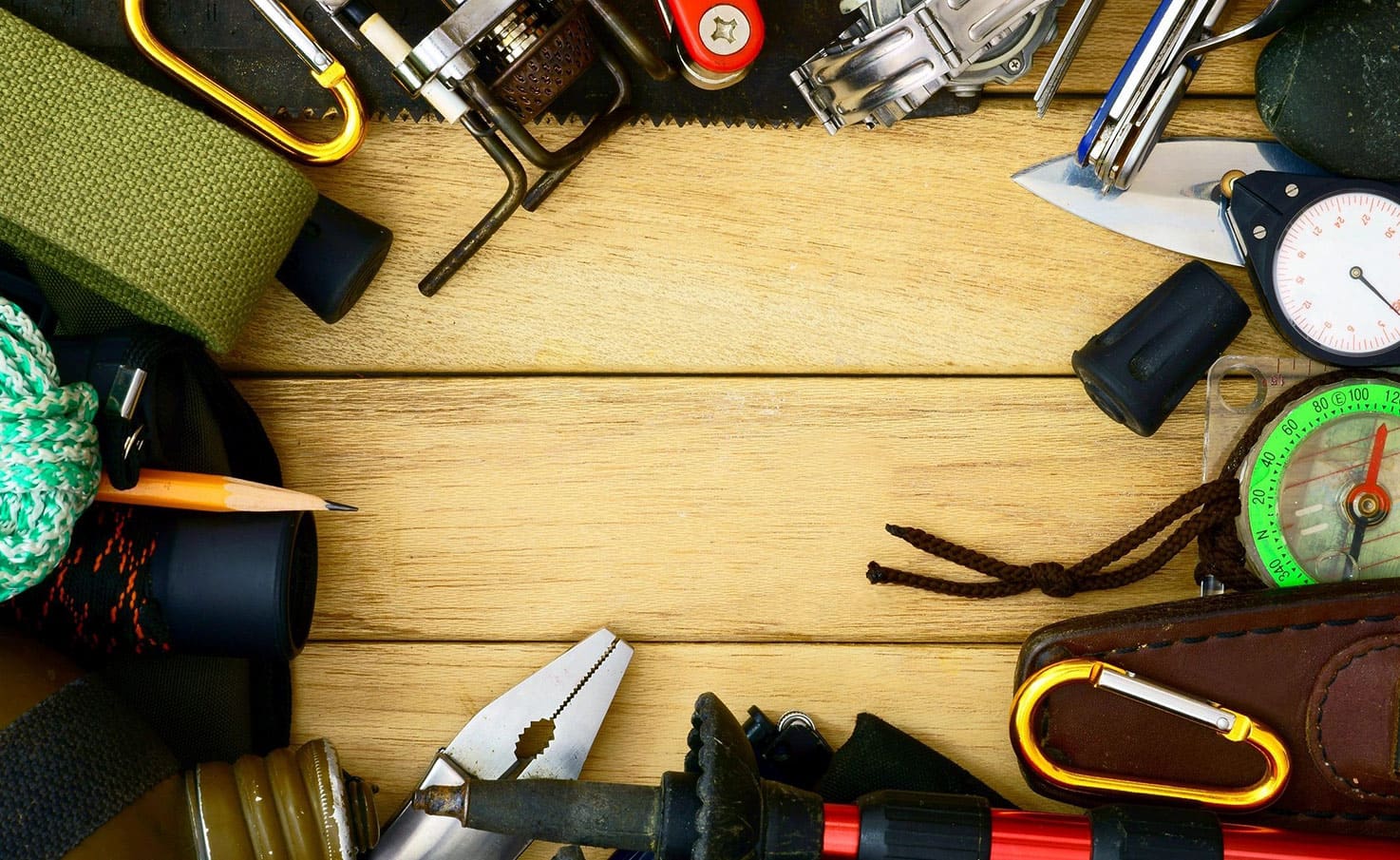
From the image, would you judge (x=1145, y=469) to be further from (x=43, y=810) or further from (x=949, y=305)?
(x=43, y=810)

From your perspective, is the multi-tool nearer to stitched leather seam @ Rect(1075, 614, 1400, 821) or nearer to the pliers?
stitched leather seam @ Rect(1075, 614, 1400, 821)

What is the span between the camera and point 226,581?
2.15 feet

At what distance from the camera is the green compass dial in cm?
73

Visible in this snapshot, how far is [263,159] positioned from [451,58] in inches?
5.5

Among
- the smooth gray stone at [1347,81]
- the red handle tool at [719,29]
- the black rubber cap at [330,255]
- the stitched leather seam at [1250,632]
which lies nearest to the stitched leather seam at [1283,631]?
the stitched leather seam at [1250,632]

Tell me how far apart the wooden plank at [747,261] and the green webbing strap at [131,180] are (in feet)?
0.27

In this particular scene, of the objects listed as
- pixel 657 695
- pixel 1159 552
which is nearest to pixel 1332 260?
pixel 1159 552

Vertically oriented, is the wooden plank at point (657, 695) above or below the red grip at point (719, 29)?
below

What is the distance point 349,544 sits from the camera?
765 millimetres

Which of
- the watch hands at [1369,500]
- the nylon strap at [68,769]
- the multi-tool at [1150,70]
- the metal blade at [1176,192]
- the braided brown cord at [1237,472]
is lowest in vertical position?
the watch hands at [1369,500]

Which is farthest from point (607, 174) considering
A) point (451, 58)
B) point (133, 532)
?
point (133, 532)

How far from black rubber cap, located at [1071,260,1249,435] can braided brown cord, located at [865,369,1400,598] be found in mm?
64

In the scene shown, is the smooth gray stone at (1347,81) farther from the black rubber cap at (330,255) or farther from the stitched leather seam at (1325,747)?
the black rubber cap at (330,255)

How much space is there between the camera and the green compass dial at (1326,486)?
0.73m
